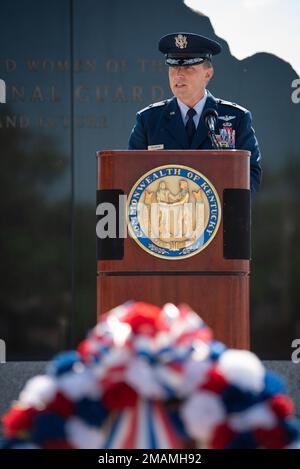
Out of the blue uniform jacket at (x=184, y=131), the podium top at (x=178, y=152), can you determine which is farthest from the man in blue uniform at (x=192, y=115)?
the podium top at (x=178, y=152)

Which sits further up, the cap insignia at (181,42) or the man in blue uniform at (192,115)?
the cap insignia at (181,42)

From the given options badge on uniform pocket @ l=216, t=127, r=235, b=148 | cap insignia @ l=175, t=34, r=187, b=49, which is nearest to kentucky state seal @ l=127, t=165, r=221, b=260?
badge on uniform pocket @ l=216, t=127, r=235, b=148

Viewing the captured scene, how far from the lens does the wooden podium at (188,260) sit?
4238 mm

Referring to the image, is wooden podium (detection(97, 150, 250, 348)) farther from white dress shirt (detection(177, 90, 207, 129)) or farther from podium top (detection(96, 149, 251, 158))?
white dress shirt (detection(177, 90, 207, 129))

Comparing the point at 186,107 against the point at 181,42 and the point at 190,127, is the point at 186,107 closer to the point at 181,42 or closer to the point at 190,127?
the point at 190,127

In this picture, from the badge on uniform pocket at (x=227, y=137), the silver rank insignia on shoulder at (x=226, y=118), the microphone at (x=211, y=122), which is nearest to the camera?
the microphone at (x=211, y=122)

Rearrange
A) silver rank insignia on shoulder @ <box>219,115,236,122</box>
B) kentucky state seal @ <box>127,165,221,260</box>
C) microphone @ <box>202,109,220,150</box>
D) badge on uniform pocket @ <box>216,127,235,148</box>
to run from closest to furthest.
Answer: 1. kentucky state seal @ <box>127,165,221,260</box>
2. microphone @ <box>202,109,220,150</box>
3. badge on uniform pocket @ <box>216,127,235,148</box>
4. silver rank insignia on shoulder @ <box>219,115,236,122</box>

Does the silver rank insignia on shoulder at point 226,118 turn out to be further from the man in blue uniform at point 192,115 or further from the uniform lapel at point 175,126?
the uniform lapel at point 175,126

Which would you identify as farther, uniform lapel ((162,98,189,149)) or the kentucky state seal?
uniform lapel ((162,98,189,149))

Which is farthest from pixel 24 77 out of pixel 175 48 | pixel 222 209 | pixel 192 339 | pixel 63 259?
pixel 192 339

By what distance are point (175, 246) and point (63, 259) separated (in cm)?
224

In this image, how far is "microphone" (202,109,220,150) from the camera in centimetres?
454

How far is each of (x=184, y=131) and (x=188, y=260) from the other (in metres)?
0.76
